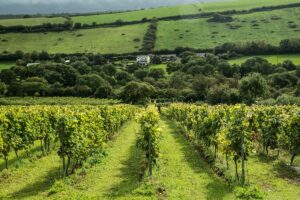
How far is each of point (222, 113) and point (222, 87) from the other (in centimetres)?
6930

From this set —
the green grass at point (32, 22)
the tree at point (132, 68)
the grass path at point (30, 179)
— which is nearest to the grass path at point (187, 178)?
the grass path at point (30, 179)

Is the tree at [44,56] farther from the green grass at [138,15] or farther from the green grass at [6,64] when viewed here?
the green grass at [138,15]

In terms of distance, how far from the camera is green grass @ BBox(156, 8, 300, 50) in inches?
5917

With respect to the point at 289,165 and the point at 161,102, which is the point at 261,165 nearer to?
the point at 289,165

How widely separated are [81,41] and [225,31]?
5780cm

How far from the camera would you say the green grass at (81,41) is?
154625mm

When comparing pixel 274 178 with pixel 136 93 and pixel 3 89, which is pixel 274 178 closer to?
pixel 136 93

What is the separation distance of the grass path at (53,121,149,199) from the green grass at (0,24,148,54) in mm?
122777

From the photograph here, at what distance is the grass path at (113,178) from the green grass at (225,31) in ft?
396

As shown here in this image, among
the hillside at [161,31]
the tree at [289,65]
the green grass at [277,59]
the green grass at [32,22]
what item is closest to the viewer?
the tree at [289,65]

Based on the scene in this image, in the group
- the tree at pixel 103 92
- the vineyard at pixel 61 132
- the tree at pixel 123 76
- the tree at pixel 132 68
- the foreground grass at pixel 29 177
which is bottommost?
the tree at pixel 103 92

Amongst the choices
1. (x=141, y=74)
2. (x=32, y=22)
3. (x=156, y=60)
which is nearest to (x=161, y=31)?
(x=156, y=60)

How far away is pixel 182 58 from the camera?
474ft

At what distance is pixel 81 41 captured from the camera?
525 ft
